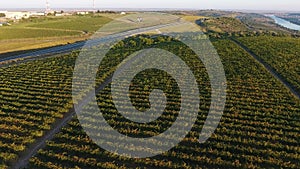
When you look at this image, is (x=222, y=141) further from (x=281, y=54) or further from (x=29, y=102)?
(x=281, y=54)

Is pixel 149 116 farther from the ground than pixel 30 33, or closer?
closer

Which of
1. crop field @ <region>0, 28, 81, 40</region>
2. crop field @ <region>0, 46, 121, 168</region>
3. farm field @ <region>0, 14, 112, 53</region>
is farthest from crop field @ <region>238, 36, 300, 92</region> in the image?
crop field @ <region>0, 28, 81, 40</region>

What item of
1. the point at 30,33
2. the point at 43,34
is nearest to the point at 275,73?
the point at 43,34

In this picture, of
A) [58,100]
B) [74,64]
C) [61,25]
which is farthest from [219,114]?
[61,25]

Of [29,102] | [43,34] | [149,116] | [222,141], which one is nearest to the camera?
[222,141]

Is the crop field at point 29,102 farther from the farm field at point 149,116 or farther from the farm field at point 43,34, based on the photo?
the farm field at point 43,34

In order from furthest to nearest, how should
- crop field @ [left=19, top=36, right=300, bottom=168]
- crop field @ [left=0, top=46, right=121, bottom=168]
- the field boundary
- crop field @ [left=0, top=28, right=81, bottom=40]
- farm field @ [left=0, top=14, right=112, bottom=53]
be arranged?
1. crop field @ [left=0, top=28, right=81, bottom=40]
2. farm field @ [left=0, top=14, right=112, bottom=53]
3. the field boundary
4. crop field @ [left=0, top=46, right=121, bottom=168]
5. crop field @ [left=19, top=36, right=300, bottom=168]

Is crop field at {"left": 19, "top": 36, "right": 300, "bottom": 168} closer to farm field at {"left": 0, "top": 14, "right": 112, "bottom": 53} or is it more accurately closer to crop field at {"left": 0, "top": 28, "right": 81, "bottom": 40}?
farm field at {"left": 0, "top": 14, "right": 112, "bottom": 53}
